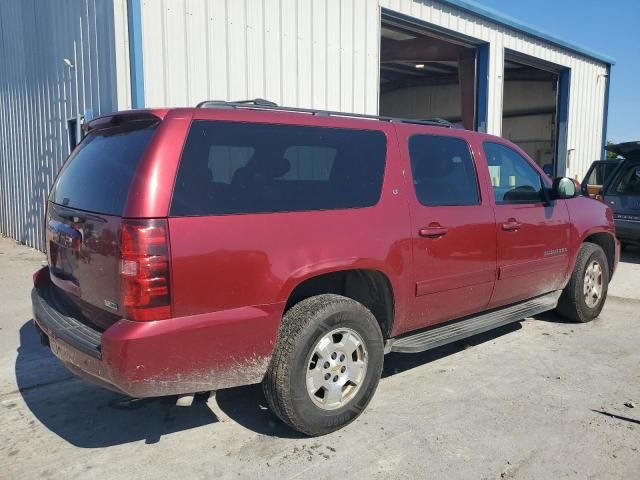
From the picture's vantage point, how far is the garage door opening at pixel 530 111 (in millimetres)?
20266

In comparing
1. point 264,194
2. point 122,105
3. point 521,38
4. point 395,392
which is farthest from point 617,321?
point 521,38

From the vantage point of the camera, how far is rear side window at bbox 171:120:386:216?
109 inches

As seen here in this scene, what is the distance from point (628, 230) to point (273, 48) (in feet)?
22.5

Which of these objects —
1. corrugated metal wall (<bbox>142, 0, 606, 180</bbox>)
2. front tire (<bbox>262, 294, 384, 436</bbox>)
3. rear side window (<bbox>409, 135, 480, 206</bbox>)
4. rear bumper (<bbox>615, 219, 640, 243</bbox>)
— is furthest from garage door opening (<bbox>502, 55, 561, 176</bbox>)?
front tire (<bbox>262, 294, 384, 436</bbox>)

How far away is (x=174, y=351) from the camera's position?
104 inches

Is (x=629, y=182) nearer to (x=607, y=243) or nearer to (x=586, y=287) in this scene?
(x=607, y=243)

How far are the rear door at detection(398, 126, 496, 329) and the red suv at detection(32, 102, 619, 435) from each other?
14mm

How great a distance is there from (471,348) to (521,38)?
1044 centimetres

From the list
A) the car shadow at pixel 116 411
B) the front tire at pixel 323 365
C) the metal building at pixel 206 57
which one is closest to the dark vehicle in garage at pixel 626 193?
the metal building at pixel 206 57

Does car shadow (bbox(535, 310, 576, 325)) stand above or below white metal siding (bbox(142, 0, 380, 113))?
below

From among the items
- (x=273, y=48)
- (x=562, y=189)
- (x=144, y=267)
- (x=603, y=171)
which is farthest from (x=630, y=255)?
(x=144, y=267)

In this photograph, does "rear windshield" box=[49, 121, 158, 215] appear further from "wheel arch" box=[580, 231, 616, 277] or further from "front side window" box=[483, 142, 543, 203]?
"wheel arch" box=[580, 231, 616, 277]

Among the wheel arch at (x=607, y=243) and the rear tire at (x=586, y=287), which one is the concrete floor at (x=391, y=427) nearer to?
the rear tire at (x=586, y=287)

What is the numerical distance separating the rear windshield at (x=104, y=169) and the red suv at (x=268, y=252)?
0.01 m
